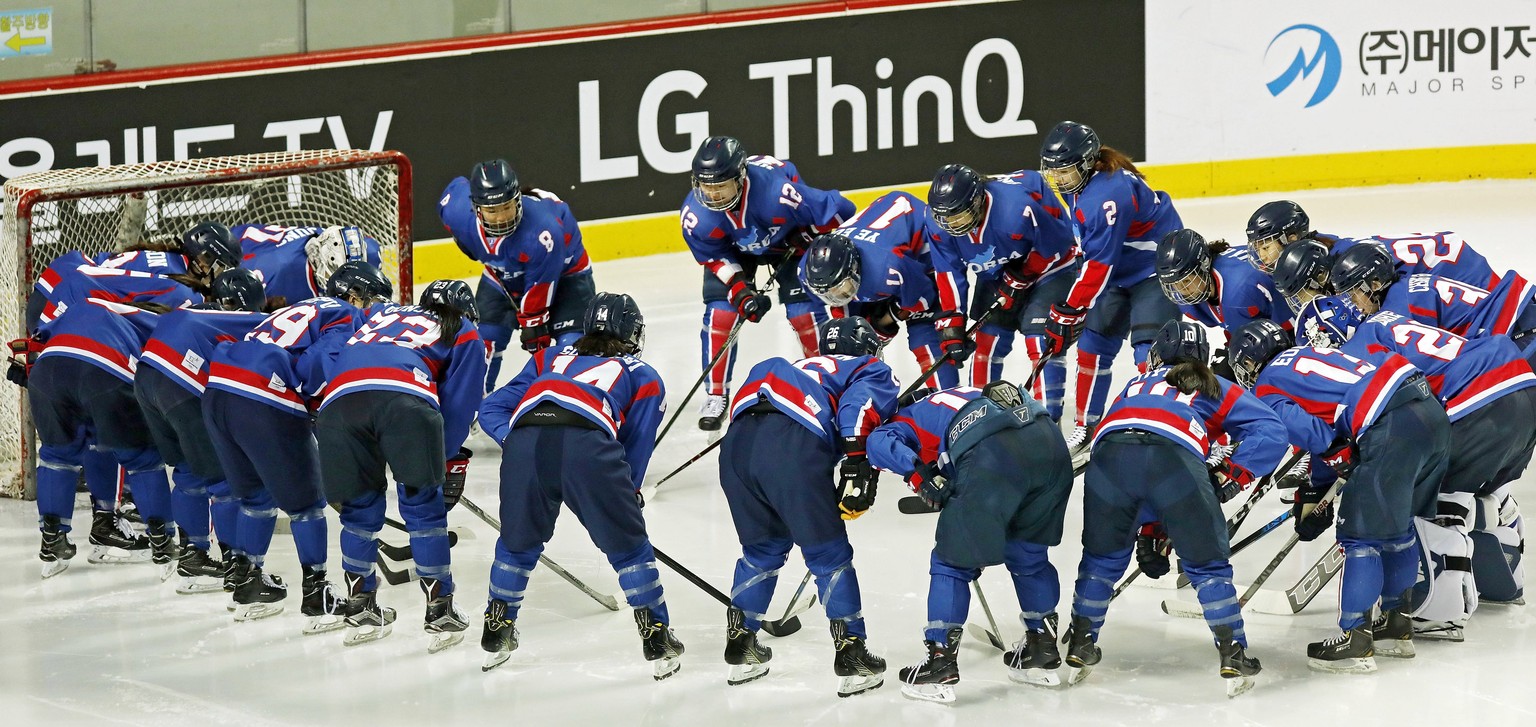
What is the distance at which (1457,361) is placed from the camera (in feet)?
17.7

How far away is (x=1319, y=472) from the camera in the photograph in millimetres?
5203

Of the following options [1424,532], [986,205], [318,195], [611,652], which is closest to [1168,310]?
[986,205]

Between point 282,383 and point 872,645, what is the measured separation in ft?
6.40

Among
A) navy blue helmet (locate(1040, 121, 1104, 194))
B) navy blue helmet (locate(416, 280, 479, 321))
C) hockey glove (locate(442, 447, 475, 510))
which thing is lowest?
hockey glove (locate(442, 447, 475, 510))

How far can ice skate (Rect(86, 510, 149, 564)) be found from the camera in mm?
6438

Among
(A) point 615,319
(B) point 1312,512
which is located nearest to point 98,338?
(A) point 615,319

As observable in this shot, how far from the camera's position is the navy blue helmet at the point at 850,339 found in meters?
5.14

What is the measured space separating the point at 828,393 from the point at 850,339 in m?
0.19

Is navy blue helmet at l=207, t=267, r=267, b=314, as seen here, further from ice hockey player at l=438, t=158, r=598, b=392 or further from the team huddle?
ice hockey player at l=438, t=158, r=598, b=392

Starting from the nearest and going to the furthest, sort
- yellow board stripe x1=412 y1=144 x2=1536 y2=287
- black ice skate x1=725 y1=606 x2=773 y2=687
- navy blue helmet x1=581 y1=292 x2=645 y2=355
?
black ice skate x1=725 y1=606 x2=773 y2=687
navy blue helmet x1=581 y1=292 x2=645 y2=355
yellow board stripe x1=412 y1=144 x2=1536 y2=287

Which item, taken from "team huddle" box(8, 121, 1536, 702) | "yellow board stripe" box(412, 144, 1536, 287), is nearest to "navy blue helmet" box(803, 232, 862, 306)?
"team huddle" box(8, 121, 1536, 702)

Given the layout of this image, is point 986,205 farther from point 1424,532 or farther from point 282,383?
point 282,383

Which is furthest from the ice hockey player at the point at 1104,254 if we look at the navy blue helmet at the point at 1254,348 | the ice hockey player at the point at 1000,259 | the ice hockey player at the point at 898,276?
the navy blue helmet at the point at 1254,348

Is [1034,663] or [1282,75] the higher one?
[1282,75]
